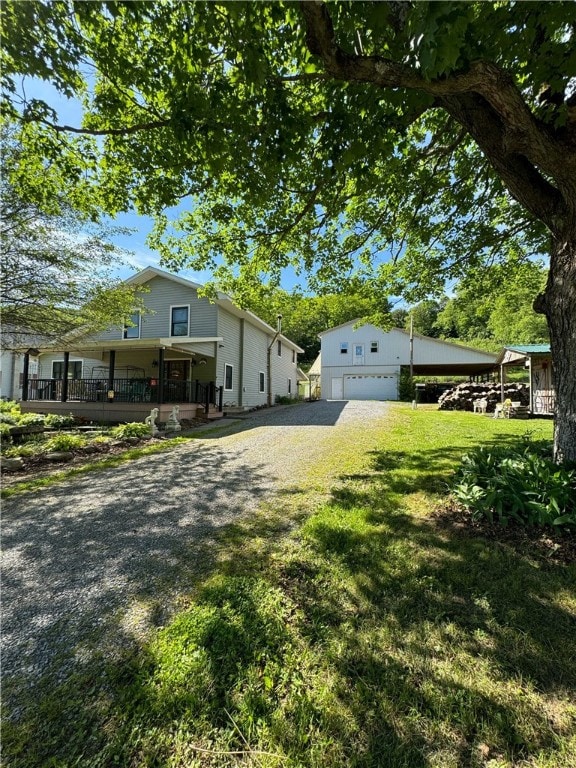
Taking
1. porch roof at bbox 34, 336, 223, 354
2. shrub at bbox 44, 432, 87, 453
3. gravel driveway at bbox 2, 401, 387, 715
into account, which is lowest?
gravel driveway at bbox 2, 401, 387, 715

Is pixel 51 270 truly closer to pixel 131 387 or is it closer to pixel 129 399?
pixel 131 387

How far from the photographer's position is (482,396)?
55.2ft

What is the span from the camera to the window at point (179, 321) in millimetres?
15224

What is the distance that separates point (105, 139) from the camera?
5090mm

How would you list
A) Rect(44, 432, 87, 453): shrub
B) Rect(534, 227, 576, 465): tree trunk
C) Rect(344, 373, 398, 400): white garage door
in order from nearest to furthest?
1. Rect(534, 227, 576, 465): tree trunk
2. Rect(44, 432, 87, 453): shrub
3. Rect(344, 373, 398, 400): white garage door

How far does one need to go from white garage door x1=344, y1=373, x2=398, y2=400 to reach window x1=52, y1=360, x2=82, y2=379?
1837 centimetres

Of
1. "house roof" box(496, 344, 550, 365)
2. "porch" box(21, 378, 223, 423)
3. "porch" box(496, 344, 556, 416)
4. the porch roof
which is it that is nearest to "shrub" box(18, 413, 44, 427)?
"porch" box(21, 378, 223, 423)

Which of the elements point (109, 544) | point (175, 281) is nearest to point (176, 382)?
point (175, 281)

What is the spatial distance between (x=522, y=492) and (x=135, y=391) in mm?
12498

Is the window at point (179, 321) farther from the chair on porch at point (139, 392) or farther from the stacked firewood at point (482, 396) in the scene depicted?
the stacked firewood at point (482, 396)

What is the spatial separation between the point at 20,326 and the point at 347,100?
841 centimetres

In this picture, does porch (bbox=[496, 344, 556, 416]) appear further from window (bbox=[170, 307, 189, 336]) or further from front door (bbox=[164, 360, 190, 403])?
window (bbox=[170, 307, 189, 336])

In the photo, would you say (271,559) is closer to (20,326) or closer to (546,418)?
(20,326)

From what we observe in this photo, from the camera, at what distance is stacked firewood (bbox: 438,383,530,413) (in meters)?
16.1
